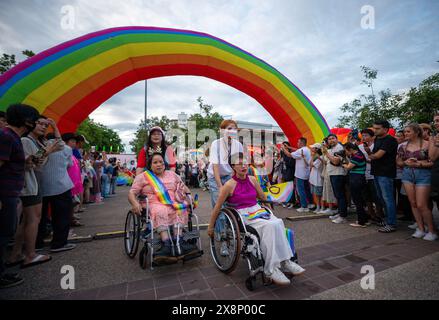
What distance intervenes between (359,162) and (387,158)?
47cm

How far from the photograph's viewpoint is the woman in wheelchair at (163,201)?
247 cm

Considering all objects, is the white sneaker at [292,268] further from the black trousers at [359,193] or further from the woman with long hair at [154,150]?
the black trousers at [359,193]

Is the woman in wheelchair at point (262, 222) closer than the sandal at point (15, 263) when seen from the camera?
Yes

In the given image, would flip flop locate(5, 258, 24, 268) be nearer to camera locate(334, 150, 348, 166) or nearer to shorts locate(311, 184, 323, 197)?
camera locate(334, 150, 348, 166)

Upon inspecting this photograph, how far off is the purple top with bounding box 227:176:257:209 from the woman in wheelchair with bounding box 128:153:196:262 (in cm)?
73

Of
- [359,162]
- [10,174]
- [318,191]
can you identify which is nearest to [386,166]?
[359,162]

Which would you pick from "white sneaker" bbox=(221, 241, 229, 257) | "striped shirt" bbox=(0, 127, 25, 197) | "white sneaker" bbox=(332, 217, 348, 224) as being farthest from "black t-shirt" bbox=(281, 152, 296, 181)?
"striped shirt" bbox=(0, 127, 25, 197)

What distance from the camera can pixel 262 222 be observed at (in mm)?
2135

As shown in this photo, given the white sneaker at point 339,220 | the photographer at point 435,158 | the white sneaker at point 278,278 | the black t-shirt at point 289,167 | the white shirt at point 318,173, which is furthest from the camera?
the black t-shirt at point 289,167

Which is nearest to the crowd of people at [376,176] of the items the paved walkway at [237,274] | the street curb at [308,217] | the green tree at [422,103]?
the street curb at [308,217]

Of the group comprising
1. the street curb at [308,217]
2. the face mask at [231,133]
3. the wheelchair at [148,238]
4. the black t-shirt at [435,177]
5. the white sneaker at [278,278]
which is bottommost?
the street curb at [308,217]

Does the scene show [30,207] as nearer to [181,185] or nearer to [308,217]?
[181,185]

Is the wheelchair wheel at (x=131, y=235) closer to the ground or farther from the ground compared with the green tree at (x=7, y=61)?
closer to the ground

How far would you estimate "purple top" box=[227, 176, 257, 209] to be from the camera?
2.46 meters
